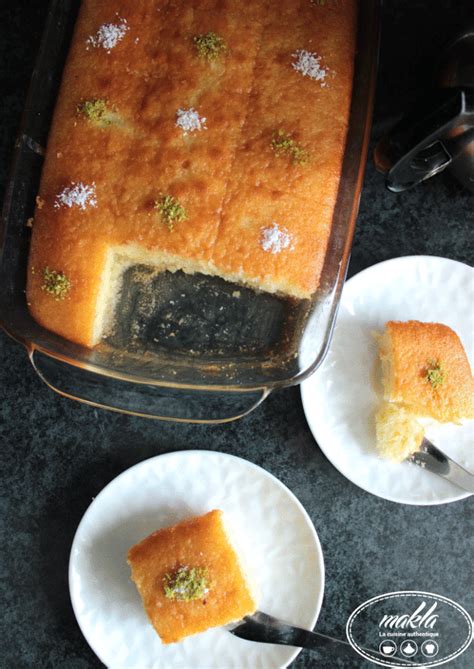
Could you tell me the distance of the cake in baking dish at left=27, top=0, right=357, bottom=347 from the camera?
2.18 metres

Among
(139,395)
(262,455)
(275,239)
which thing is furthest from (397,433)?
(139,395)

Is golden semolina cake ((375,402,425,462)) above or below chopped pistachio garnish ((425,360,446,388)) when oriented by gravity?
below

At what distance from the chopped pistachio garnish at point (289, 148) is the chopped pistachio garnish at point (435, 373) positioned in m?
0.81

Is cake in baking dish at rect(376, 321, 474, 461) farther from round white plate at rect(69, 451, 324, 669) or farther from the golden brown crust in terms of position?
round white plate at rect(69, 451, 324, 669)

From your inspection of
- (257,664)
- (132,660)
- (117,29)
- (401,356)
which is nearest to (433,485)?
(401,356)

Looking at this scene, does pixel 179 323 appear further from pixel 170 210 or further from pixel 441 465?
pixel 441 465

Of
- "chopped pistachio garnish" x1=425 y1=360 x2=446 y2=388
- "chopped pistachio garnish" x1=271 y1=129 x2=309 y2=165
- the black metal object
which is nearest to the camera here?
the black metal object

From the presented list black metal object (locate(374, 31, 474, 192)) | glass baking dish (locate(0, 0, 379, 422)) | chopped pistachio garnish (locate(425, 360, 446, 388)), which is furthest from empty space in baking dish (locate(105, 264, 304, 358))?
black metal object (locate(374, 31, 474, 192))

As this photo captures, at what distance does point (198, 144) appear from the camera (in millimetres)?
2193

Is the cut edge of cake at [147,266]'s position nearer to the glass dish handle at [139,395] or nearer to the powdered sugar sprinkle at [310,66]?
the glass dish handle at [139,395]

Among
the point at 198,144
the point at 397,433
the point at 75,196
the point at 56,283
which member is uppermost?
the point at 198,144

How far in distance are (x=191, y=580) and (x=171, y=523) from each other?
25 cm

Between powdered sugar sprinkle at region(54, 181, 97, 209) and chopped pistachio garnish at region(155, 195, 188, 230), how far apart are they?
229 mm

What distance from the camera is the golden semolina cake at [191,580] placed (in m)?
2.21
